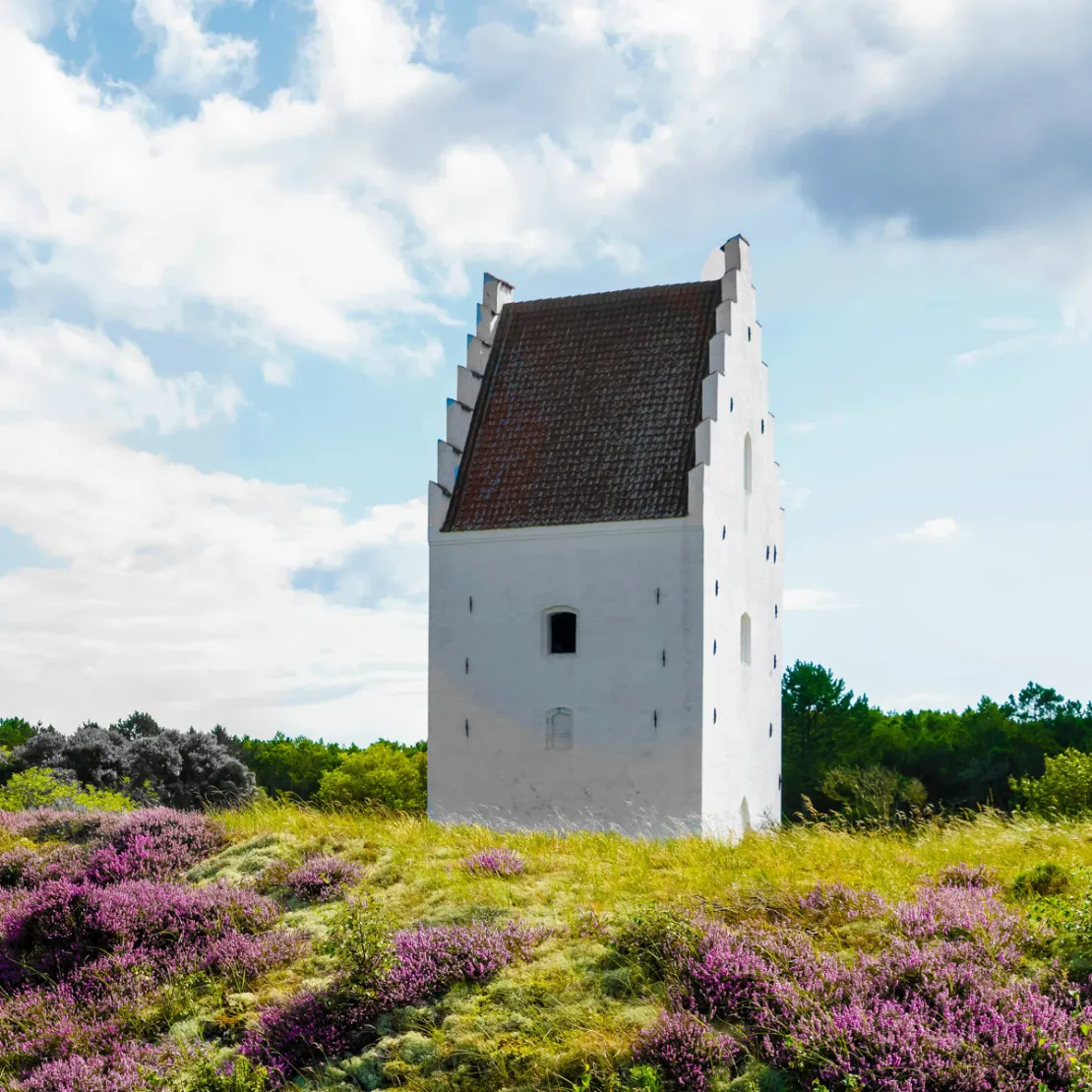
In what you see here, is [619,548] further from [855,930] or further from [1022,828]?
[855,930]

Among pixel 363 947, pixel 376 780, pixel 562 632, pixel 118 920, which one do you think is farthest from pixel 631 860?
pixel 376 780

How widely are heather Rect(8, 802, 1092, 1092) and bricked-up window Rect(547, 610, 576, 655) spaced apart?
12174 mm

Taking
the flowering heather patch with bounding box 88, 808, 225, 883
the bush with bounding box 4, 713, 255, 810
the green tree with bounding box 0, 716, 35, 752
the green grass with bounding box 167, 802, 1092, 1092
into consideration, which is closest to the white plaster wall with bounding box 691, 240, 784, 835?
the green grass with bounding box 167, 802, 1092, 1092

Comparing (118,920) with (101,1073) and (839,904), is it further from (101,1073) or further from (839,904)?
(839,904)

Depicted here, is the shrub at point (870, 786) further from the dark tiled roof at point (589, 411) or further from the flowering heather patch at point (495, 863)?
the flowering heather patch at point (495, 863)

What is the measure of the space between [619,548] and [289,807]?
33.5ft

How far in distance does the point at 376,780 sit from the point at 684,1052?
35824mm

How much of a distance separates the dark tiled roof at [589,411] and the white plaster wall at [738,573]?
0.60m

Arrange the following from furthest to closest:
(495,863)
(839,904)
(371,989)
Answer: (495,863)
(839,904)
(371,989)

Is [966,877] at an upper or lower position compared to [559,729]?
lower

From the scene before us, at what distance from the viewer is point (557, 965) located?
985cm

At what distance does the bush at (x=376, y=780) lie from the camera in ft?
140

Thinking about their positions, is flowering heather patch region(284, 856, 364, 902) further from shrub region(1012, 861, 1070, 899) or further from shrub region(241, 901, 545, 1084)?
shrub region(1012, 861, 1070, 899)

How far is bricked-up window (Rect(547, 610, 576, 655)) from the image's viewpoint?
26578 mm
